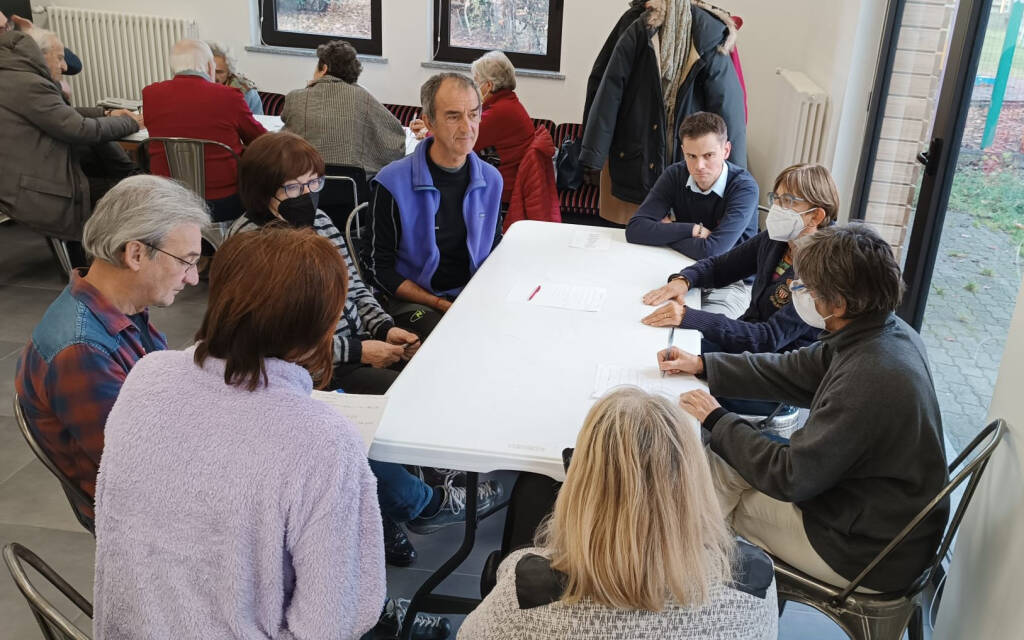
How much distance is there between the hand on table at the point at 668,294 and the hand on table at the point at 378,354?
77 cm

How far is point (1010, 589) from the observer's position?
5.59 feet

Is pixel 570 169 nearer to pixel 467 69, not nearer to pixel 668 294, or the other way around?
pixel 467 69

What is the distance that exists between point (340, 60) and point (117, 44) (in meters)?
2.99

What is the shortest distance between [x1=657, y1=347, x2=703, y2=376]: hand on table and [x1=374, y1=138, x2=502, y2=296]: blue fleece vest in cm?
113

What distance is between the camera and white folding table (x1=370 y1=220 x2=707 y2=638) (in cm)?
185

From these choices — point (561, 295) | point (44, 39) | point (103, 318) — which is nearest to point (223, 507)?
point (103, 318)

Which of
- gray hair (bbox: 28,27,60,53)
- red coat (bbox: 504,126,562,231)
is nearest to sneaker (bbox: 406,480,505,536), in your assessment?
red coat (bbox: 504,126,562,231)

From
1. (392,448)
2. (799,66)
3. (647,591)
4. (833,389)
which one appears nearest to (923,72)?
(799,66)

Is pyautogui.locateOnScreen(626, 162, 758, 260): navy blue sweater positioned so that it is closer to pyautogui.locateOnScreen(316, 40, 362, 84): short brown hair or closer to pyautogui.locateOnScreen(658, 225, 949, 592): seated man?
pyautogui.locateOnScreen(658, 225, 949, 592): seated man

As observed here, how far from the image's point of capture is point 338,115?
14.1ft

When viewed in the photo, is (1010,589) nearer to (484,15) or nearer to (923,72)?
(923,72)

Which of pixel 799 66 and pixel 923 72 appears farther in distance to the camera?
pixel 799 66

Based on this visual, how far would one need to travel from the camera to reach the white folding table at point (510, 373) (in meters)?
1.85

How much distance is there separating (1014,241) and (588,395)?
162cm
